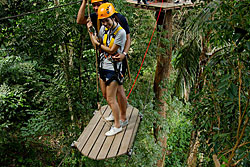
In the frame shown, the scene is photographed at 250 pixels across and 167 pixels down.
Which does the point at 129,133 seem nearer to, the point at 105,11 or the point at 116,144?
the point at 116,144

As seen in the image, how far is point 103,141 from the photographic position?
8.87 feet

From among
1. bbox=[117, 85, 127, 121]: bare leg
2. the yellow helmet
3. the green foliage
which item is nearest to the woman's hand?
the yellow helmet

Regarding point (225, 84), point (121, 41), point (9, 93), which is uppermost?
point (121, 41)

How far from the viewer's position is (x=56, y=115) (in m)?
4.86

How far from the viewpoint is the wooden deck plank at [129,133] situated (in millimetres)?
2545

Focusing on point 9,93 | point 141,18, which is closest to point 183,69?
point 141,18

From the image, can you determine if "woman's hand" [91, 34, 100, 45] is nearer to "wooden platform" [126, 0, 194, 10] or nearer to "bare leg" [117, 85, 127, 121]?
"bare leg" [117, 85, 127, 121]

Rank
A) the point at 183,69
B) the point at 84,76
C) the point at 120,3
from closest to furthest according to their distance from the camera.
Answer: the point at 120,3 → the point at 183,69 → the point at 84,76

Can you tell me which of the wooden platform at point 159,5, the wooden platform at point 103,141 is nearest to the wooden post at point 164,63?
the wooden platform at point 159,5

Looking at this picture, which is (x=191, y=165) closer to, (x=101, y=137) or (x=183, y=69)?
(x=183, y=69)

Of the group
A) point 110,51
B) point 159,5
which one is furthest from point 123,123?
point 159,5

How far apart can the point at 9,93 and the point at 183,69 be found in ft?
→ 11.6

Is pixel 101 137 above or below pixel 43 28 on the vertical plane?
below

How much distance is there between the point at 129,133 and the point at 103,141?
318 millimetres
